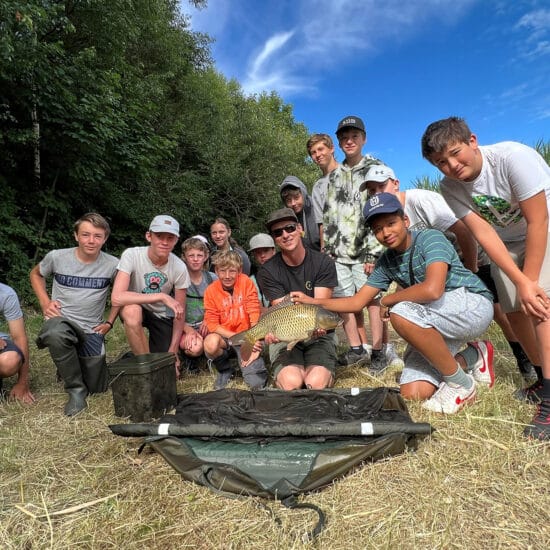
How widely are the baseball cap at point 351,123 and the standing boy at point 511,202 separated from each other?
1.53 metres

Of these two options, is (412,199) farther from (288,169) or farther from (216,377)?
(288,169)

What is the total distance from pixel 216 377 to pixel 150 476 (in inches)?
66.2

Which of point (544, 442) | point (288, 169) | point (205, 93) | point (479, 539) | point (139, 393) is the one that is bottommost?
point (139, 393)

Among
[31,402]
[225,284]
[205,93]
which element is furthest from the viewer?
[205,93]

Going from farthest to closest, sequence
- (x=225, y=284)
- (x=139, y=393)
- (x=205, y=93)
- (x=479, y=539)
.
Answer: (x=205, y=93) → (x=225, y=284) → (x=139, y=393) → (x=479, y=539)

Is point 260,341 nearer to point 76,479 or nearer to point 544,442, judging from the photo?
point 76,479

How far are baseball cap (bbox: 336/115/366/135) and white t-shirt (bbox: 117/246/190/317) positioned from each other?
199cm

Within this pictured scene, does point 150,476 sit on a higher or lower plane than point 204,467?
lower

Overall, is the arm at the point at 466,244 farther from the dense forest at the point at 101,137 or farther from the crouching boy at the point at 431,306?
the dense forest at the point at 101,137

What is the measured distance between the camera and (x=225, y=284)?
11.5ft

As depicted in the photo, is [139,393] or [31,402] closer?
[139,393]

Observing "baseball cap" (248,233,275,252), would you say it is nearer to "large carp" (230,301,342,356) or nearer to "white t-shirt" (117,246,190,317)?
"white t-shirt" (117,246,190,317)

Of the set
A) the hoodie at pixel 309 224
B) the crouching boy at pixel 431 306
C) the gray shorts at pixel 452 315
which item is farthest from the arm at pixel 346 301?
the hoodie at pixel 309 224

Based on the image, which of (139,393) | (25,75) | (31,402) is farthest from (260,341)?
(25,75)
